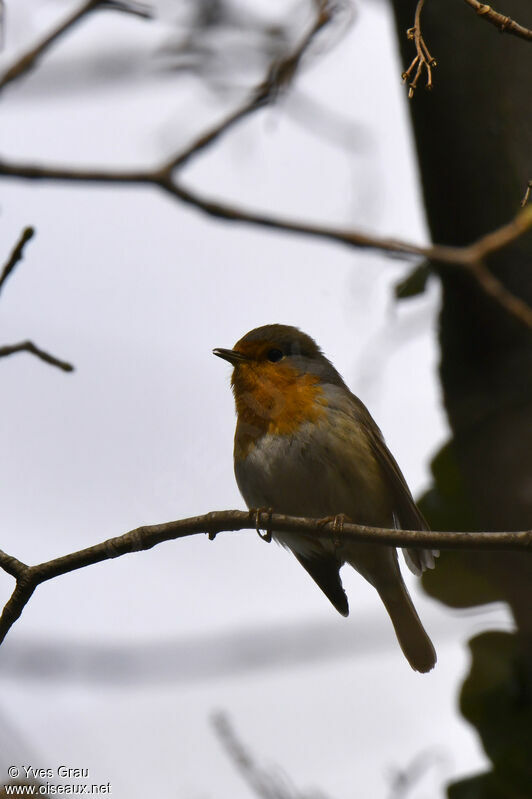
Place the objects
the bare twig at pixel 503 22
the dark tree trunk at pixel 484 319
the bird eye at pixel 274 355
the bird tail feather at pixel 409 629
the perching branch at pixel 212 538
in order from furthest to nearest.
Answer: the bird eye at pixel 274 355 → the bird tail feather at pixel 409 629 → the dark tree trunk at pixel 484 319 → the perching branch at pixel 212 538 → the bare twig at pixel 503 22

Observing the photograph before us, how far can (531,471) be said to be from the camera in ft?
13.7

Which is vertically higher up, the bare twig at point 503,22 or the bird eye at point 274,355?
the bare twig at point 503,22

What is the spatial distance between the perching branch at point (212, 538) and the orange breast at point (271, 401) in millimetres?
1302

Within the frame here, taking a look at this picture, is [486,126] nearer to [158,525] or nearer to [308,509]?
[308,509]

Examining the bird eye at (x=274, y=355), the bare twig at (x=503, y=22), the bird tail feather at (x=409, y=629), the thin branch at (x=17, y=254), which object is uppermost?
the bare twig at (x=503, y=22)

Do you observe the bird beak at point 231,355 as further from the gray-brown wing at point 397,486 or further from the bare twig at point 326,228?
the bare twig at point 326,228

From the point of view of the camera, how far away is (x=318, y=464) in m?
4.50

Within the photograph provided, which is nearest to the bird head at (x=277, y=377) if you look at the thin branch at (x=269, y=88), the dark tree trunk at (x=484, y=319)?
the dark tree trunk at (x=484, y=319)

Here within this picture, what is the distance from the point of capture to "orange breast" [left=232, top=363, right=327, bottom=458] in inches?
180

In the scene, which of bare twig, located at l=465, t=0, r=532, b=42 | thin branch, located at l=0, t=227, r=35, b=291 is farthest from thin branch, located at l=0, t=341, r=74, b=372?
bare twig, located at l=465, t=0, r=532, b=42

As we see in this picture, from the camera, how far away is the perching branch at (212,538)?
2754 mm

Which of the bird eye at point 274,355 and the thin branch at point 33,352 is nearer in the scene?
the thin branch at point 33,352

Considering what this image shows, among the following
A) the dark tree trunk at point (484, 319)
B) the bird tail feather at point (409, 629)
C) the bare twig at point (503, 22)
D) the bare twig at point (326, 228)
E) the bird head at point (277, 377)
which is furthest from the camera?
the bird tail feather at point (409, 629)

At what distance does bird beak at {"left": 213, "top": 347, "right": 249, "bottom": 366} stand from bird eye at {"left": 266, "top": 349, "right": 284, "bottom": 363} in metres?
0.13
